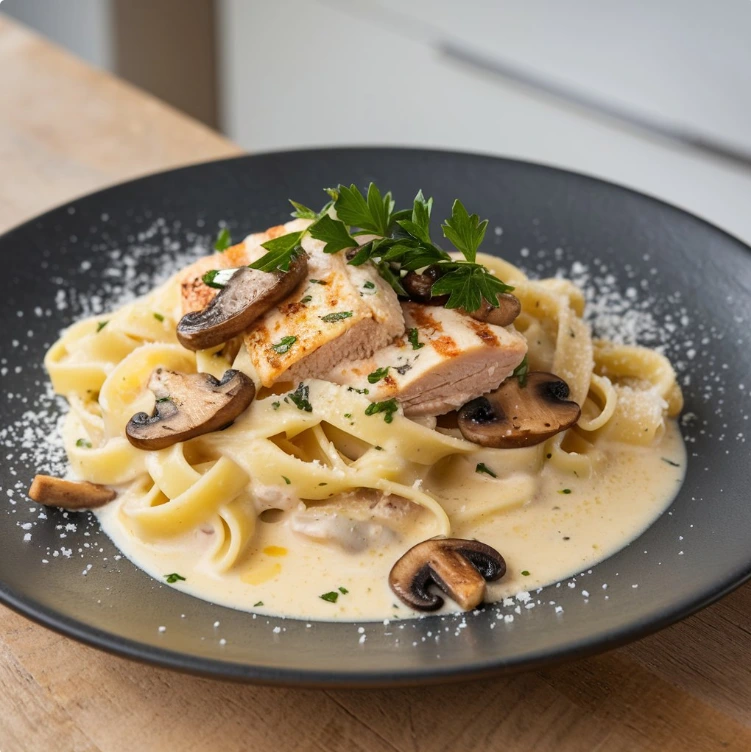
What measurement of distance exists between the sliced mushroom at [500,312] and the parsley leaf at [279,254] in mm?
636

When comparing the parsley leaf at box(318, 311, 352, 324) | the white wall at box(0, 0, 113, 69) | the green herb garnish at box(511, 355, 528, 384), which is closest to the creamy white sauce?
the green herb garnish at box(511, 355, 528, 384)

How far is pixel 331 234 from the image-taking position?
343 cm


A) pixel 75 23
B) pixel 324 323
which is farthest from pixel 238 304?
pixel 75 23

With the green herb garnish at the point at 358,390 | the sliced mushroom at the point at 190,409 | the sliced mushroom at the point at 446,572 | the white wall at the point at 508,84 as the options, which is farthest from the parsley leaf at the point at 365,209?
the white wall at the point at 508,84

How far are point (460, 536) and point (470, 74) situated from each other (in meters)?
5.22

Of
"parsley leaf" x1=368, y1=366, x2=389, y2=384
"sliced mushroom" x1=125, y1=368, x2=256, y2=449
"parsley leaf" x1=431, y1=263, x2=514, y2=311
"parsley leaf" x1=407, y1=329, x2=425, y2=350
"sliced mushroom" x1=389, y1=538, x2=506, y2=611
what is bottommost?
"sliced mushroom" x1=389, y1=538, x2=506, y2=611

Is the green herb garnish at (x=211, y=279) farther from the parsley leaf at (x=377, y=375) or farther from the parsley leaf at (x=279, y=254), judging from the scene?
the parsley leaf at (x=377, y=375)

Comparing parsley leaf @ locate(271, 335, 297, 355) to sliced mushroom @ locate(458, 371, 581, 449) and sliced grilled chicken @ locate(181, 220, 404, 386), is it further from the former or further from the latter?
sliced mushroom @ locate(458, 371, 581, 449)

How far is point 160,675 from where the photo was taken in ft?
9.23

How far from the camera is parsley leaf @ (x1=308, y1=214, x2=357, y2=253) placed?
134 inches

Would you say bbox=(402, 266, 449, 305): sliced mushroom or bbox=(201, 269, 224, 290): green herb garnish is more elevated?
bbox=(402, 266, 449, 305): sliced mushroom

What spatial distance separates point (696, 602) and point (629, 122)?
16.1ft

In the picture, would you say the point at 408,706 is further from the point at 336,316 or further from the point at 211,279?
the point at 211,279

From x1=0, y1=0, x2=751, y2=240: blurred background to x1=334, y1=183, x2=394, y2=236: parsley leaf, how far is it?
370 centimetres
